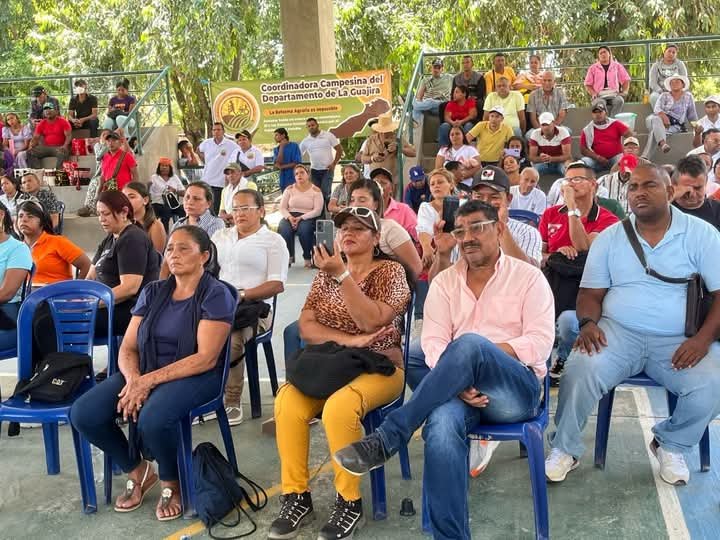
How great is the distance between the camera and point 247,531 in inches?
138

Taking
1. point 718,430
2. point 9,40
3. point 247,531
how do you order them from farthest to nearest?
point 9,40
point 718,430
point 247,531

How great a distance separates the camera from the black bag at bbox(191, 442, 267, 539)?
3541mm

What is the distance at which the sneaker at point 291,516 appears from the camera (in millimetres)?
3395

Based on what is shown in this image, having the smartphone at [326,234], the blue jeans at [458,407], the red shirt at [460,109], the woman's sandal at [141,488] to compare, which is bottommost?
the woman's sandal at [141,488]

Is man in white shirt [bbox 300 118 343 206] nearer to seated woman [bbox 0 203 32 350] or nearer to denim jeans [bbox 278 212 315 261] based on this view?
denim jeans [bbox 278 212 315 261]

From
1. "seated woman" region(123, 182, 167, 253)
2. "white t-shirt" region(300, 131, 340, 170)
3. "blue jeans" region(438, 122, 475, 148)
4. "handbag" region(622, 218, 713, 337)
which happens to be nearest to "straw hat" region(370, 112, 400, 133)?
"blue jeans" region(438, 122, 475, 148)

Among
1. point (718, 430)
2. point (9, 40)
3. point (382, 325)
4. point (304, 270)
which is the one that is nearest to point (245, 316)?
point (382, 325)

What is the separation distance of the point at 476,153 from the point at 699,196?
5674mm

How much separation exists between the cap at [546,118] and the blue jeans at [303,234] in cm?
301

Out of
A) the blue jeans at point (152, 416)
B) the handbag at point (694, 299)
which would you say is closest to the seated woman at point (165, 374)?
the blue jeans at point (152, 416)

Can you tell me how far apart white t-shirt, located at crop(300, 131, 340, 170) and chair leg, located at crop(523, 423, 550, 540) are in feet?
29.6

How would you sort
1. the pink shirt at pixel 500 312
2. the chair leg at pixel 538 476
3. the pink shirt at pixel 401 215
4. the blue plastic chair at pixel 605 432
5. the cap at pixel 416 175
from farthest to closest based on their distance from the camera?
1. the cap at pixel 416 175
2. the pink shirt at pixel 401 215
3. the blue plastic chair at pixel 605 432
4. the pink shirt at pixel 500 312
5. the chair leg at pixel 538 476

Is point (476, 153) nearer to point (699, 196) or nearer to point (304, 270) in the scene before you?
point (304, 270)

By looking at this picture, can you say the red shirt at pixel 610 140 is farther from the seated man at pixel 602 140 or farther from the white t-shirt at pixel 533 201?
the white t-shirt at pixel 533 201
